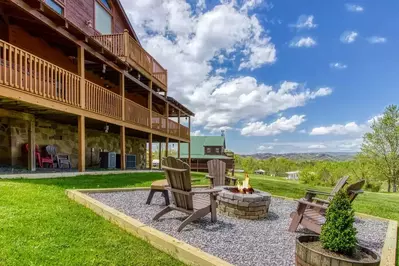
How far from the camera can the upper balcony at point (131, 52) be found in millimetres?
11766

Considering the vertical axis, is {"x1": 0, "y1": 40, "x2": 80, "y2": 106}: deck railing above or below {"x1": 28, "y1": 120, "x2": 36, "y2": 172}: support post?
above

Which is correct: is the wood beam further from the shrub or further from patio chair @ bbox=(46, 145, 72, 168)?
the shrub

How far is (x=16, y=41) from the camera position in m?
8.35

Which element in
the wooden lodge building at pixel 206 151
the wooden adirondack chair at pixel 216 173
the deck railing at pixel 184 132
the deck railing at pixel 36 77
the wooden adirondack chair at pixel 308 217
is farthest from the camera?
the wooden lodge building at pixel 206 151

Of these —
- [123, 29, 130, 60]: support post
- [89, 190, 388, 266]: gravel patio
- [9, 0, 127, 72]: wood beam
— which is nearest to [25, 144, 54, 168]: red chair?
[9, 0, 127, 72]: wood beam

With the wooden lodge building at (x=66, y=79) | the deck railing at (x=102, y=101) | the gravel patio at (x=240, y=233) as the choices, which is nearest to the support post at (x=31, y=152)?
the wooden lodge building at (x=66, y=79)

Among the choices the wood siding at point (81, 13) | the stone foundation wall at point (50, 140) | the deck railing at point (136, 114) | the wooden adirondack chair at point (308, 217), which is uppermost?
the wood siding at point (81, 13)

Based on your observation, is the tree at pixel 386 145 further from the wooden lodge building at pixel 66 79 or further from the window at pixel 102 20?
the window at pixel 102 20

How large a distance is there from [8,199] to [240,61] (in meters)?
21.0

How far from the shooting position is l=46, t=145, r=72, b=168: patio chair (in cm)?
958

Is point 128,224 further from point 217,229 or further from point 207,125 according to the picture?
point 207,125

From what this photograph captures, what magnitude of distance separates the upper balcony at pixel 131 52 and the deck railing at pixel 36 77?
115 inches

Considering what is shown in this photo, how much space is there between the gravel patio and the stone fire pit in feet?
0.40

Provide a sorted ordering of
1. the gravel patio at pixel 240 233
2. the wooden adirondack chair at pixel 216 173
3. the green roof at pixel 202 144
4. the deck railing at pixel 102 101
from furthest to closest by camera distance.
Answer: the green roof at pixel 202 144, the deck railing at pixel 102 101, the wooden adirondack chair at pixel 216 173, the gravel patio at pixel 240 233
